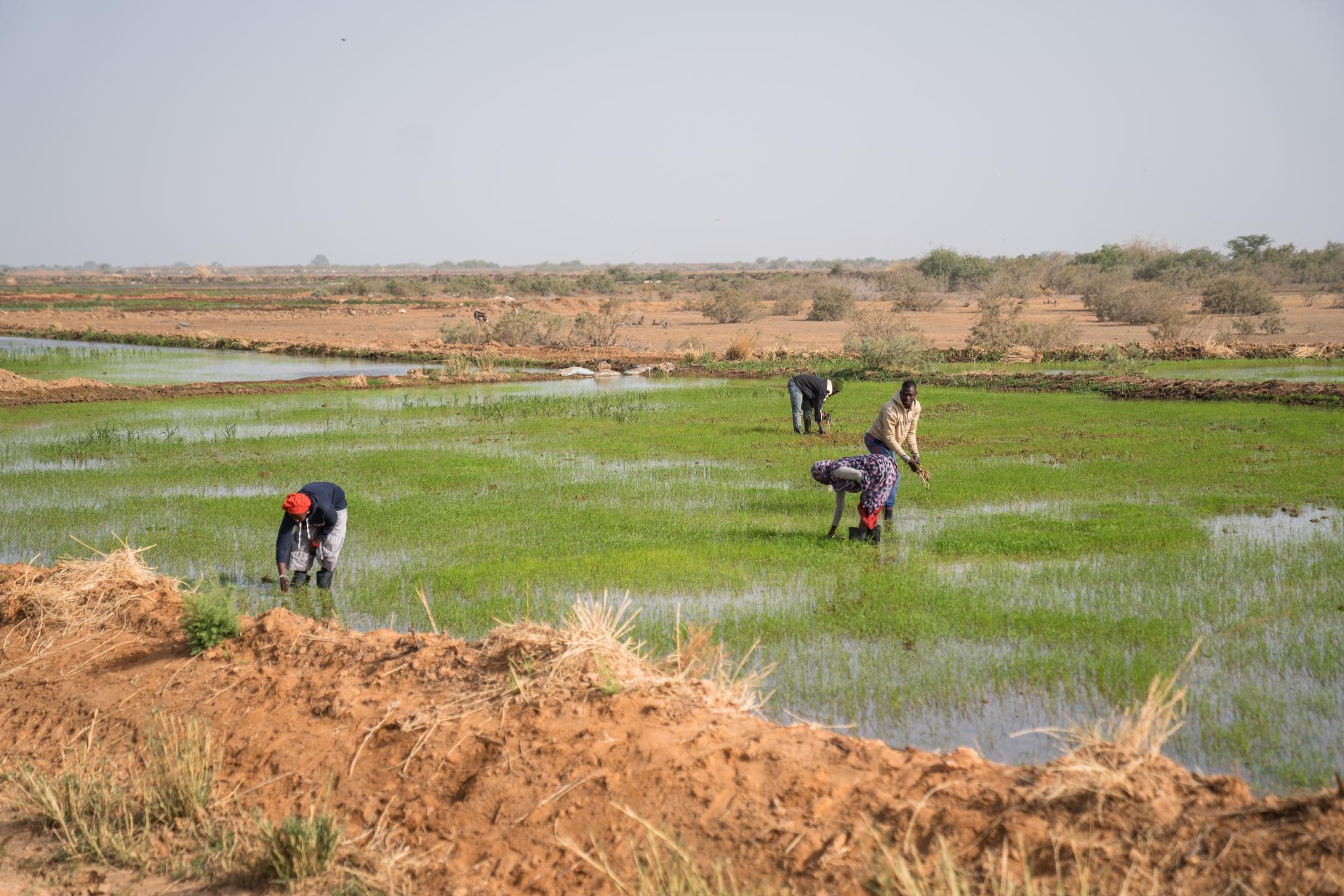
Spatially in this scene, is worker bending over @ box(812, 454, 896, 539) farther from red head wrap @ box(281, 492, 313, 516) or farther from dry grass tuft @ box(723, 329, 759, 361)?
dry grass tuft @ box(723, 329, 759, 361)

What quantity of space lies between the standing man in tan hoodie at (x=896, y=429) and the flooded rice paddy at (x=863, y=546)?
82 cm

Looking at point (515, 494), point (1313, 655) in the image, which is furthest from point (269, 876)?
point (515, 494)

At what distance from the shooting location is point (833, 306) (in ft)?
178

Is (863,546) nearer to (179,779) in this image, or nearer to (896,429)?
(896,429)

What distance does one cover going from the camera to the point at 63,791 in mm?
5930

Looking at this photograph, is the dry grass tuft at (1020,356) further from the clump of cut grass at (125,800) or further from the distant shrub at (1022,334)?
the clump of cut grass at (125,800)

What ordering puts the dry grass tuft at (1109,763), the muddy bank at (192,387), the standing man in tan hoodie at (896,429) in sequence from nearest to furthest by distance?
the dry grass tuft at (1109,763) < the standing man in tan hoodie at (896,429) < the muddy bank at (192,387)

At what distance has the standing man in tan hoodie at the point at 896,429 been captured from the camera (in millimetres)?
11039

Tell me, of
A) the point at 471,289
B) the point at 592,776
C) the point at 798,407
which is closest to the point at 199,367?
the point at 798,407

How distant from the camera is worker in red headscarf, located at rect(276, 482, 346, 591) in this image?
9.20 metres

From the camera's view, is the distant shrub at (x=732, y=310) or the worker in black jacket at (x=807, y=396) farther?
the distant shrub at (x=732, y=310)

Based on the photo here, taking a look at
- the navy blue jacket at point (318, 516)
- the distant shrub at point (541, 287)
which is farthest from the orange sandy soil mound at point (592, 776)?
the distant shrub at point (541, 287)

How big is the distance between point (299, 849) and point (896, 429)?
7654 mm

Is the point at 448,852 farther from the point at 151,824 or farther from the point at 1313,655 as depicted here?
the point at 1313,655
